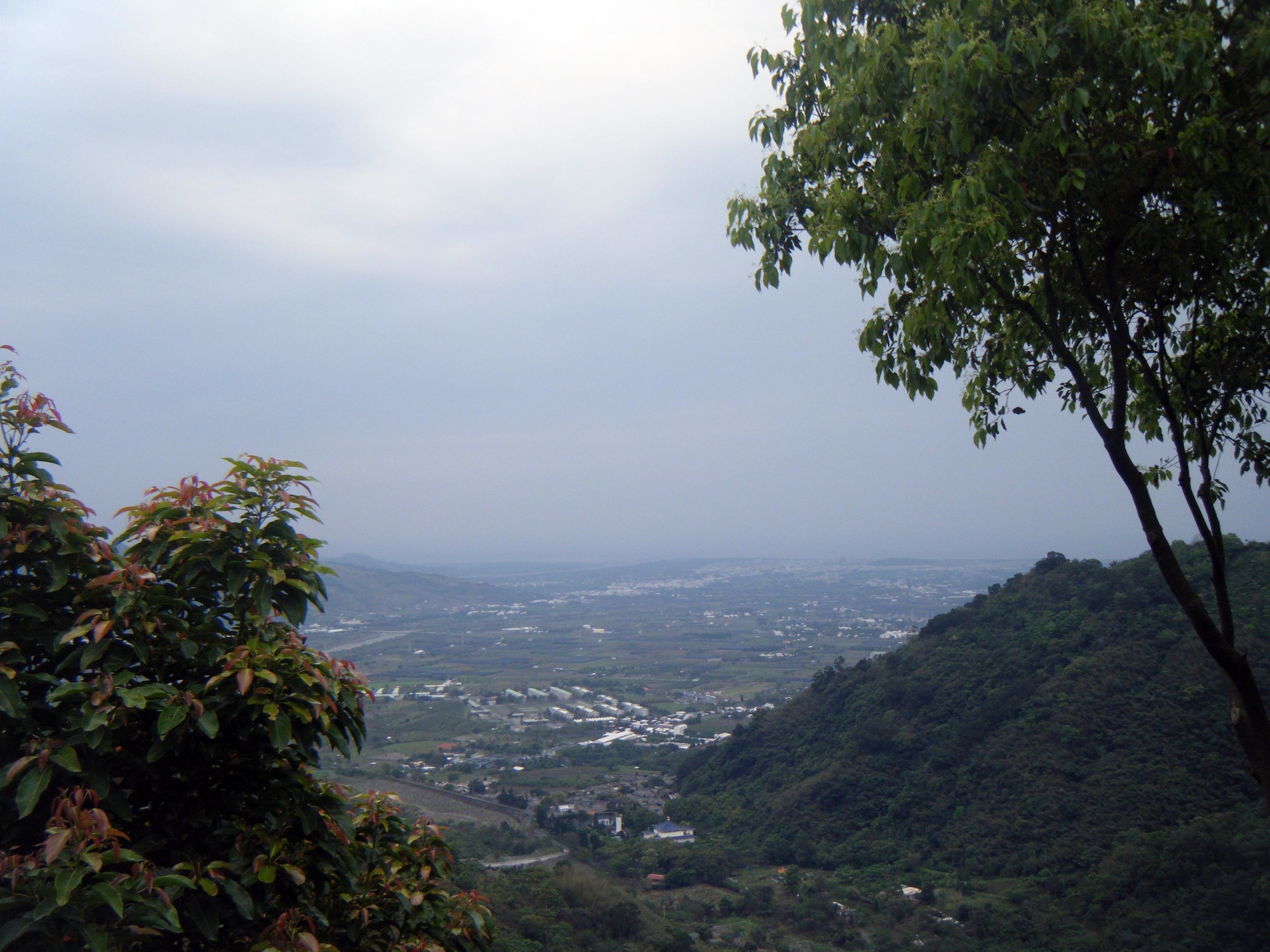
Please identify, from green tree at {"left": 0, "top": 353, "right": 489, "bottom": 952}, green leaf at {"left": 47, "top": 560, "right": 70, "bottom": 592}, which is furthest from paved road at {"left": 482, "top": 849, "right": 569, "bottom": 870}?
green leaf at {"left": 47, "top": 560, "right": 70, "bottom": 592}

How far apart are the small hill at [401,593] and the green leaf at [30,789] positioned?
130 ft

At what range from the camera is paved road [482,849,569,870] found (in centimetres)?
1357

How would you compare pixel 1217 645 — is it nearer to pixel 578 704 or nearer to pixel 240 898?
pixel 240 898

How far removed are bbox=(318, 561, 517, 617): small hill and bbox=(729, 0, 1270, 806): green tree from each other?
38831mm

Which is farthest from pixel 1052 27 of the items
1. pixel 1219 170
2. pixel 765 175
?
pixel 765 175

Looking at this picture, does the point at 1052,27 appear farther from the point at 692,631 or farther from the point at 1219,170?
the point at 692,631

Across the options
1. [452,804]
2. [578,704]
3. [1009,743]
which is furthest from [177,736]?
[578,704]

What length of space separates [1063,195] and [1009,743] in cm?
1450

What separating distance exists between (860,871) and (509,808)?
783 cm

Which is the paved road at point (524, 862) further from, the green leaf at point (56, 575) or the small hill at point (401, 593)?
the small hill at point (401, 593)

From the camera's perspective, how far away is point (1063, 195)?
403 cm

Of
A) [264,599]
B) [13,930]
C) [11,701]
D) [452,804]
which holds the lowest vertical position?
[452,804]

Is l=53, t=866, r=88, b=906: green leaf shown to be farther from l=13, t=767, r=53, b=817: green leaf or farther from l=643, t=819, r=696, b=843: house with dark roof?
l=643, t=819, r=696, b=843: house with dark roof

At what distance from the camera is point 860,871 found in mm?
14062
